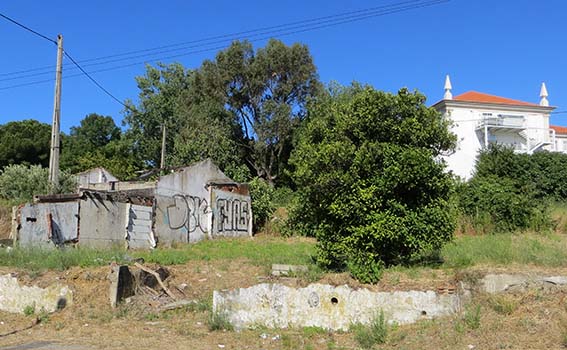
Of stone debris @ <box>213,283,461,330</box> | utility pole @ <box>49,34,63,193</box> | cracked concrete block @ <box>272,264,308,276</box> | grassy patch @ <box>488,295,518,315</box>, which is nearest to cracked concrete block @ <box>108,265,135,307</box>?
stone debris @ <box>213,283,461,330</box>

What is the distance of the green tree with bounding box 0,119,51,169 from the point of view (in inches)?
1780

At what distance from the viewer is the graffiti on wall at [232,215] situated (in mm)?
25009

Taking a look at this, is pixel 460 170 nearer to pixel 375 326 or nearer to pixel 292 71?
pixel 292 71

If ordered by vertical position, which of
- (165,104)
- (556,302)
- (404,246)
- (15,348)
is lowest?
(15,348)

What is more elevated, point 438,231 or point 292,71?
point 292,71

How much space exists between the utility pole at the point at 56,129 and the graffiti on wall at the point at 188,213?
4.75 metres

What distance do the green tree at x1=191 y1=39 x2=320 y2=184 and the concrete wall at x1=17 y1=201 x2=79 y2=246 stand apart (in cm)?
1918

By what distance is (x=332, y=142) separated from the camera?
10320mm

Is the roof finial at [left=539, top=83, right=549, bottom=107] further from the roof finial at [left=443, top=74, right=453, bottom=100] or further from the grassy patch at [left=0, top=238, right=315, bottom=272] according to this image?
the grassy patch at [left=0, top=238, right=315, bottom=272]

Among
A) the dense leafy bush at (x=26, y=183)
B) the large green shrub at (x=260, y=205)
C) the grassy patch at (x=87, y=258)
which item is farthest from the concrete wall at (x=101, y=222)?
the large green shrub at (x=260, y=205)

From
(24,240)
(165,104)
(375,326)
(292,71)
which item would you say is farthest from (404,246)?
(165,104)

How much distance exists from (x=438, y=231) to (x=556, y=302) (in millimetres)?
2351

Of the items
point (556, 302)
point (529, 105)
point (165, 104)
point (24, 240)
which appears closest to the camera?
point (556, 302)

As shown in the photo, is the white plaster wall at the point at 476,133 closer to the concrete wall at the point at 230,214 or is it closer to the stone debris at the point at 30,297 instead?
the concrete wall at the point at 230,214
